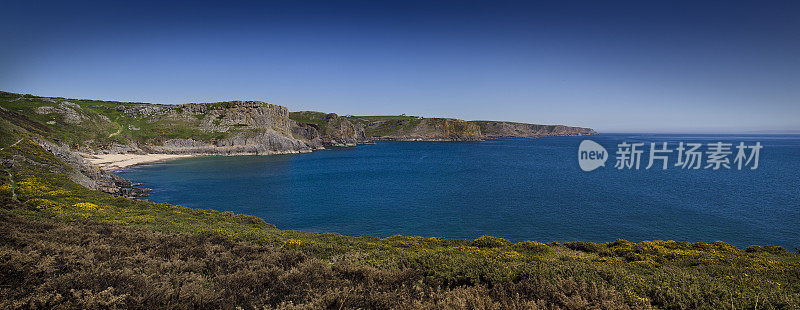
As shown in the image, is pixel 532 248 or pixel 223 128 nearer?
pixel 532 248

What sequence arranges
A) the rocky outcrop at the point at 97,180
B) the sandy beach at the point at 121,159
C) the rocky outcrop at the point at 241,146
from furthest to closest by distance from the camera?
the rocky outcrop at the point at 241,146 < the sandy beach at the point at 121,159 < the rocky outcrop at the point at 97,180

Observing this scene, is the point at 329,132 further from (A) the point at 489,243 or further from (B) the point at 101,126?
(A) the point at 489,243

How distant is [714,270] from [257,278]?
16.6 metres

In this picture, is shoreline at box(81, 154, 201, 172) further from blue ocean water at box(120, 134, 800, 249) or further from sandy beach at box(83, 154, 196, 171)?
blue ocean water at box(120, 134, 800, 249)

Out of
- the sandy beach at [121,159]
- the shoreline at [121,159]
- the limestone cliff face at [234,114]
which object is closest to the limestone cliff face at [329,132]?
the limestone cliff face at [234,114]

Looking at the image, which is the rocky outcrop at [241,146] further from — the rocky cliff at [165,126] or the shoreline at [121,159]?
the shoreline at [121,159]

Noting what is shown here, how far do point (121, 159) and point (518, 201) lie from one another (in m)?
105

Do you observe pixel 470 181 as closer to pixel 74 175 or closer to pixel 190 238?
pixel 190 238

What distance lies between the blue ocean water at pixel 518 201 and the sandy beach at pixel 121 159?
33.4 feet

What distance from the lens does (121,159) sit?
8738cm

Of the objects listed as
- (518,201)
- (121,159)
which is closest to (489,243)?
(518,201)

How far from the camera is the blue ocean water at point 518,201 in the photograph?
108ft

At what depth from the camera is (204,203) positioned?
43.6 metres

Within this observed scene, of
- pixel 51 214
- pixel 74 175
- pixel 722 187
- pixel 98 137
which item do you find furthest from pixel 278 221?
pixel 98 137
